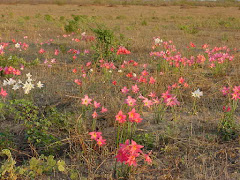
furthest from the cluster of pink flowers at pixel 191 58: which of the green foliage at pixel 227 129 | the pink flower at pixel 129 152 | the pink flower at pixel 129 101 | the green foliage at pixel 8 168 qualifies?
the green foliage at pixel 8 168

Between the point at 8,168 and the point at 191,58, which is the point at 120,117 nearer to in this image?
the point at 8,168

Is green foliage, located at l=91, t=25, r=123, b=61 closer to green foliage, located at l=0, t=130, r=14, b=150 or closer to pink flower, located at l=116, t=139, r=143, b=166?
green foliage, located at l=0, t=130, r=14, b=150

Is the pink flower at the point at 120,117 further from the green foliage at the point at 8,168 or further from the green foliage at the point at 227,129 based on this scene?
the green foliage at the point at 227,129

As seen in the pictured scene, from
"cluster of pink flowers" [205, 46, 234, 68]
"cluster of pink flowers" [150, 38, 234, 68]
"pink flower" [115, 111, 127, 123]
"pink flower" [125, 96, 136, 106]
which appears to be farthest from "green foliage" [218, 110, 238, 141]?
"cluster of pink flowers" [205, 46, 234, 68]

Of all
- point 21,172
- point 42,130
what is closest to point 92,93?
point 42,130

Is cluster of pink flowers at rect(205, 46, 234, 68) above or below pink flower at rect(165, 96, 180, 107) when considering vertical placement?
above

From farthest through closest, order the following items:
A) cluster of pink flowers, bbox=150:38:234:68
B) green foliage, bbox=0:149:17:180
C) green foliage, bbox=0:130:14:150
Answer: cluster of pink flowers, bbox=150:38:234:68
green foliage, bbox=0:130:14:150
green foliage, bbox=0:149:17:180

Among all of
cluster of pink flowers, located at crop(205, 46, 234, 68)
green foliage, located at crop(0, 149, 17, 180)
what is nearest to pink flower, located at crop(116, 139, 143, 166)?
green foliage, located at crop(0, 149, 17, 180)

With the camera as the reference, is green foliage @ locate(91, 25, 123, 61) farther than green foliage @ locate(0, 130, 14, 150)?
Yes

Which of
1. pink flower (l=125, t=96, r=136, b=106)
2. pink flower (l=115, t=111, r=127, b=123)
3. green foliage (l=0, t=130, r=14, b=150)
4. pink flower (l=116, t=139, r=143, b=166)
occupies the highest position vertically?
pink flower (l=125, t=96, r=136, b=106)

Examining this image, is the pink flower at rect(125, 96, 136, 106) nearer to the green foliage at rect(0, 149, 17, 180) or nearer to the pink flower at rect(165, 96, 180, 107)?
the pink flower at rect(165, 96, 180, 107)

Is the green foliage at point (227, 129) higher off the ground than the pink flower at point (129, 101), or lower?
lower

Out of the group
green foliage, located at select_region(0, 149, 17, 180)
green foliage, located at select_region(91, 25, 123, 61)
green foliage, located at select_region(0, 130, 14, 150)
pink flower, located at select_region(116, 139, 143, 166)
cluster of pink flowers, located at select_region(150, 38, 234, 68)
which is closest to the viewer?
pink flower, located at select_region(116, 139, 143, 166)

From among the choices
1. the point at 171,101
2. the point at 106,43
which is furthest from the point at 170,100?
the point at 106,43
